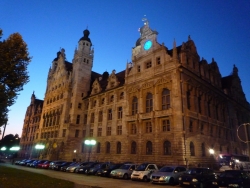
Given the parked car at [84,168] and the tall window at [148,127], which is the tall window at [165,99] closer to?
the tall window at [148,127]

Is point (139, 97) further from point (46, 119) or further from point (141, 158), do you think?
point (46, 119)

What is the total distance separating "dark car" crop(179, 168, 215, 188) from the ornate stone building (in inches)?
443

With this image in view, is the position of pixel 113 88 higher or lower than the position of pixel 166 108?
higher

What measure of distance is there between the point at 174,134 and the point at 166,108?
5087 millimetres

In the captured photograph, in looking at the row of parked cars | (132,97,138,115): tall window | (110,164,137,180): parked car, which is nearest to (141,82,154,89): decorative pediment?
(132,97,138,115): tall window

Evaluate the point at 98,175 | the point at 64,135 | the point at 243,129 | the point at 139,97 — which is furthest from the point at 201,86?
the point at 64,135

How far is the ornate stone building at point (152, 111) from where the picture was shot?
31.0 metres

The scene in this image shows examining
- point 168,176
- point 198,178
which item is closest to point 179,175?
point 168,176

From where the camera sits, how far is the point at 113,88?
4441 cm

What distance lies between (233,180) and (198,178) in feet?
8.21

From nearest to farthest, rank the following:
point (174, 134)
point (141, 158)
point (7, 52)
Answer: point (7, 52)
point (174, 134)
point (141, 158)

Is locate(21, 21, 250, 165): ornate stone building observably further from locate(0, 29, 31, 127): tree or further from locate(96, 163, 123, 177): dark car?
locate(0, 29, 31, 127): tree

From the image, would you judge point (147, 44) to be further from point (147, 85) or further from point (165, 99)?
point (165, 99)

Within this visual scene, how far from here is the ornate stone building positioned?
3105cm
